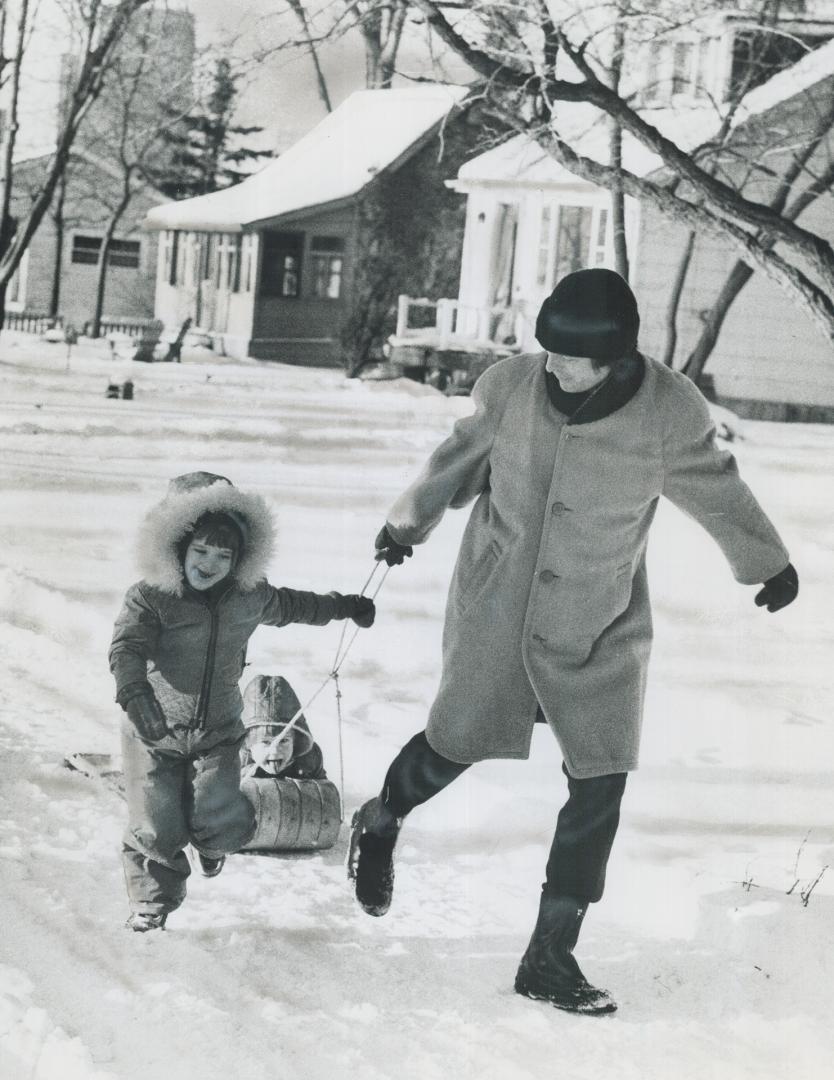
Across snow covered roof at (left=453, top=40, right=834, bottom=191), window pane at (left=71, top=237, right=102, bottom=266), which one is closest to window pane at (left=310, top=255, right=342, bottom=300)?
snow covered roof at (left=453, top=40, right=834, bottom=191)

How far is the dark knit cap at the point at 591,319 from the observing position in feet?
7.48

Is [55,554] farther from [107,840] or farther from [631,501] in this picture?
[631,501]

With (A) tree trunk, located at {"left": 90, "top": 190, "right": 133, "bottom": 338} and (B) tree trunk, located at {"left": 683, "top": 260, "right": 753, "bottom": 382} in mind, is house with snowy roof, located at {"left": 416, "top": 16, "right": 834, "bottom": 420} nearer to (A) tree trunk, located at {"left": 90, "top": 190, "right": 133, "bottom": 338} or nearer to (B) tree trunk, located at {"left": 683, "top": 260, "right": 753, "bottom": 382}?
(B) tree trunk, located at {"left": 683, "top": 260, "right": 753, "bottom": 382}

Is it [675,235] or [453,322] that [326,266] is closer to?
[453,322]

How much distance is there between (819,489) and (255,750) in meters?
1.66

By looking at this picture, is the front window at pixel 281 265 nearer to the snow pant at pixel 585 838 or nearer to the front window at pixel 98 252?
the front window at pixel 98 252

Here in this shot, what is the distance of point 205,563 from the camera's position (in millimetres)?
2455

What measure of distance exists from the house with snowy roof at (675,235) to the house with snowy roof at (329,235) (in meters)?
0.08

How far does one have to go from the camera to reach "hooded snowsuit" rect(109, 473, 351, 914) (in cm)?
245

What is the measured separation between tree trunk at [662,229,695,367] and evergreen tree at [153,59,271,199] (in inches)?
42.3

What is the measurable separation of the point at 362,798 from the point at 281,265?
4.13ft

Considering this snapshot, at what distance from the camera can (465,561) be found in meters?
2.48

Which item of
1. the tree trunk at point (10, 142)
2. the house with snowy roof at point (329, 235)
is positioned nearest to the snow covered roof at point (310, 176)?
the house with snowy roof at point (329, 235)

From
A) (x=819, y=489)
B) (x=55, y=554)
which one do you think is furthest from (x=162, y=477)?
(x=819, y=489)
